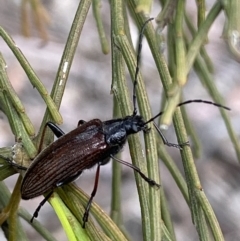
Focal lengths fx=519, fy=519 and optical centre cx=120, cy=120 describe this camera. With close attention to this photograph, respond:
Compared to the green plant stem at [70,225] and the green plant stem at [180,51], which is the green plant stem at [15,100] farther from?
the green plant stem at [180,51]

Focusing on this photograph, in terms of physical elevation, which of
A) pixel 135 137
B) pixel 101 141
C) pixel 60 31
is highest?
pixel 60 31

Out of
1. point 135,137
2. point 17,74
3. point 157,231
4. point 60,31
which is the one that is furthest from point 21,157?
point 60,31

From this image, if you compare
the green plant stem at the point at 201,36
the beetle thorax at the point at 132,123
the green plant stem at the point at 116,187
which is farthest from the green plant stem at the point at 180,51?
the green plant stem at the point at 116,187

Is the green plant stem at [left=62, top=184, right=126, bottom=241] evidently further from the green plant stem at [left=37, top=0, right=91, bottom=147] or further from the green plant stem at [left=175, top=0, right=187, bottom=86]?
the green plant stem at [left=175, top=0, right=187, bottom=86]

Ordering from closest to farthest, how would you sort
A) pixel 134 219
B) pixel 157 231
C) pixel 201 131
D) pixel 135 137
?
pixel 157 231, pixel 135 137, pixel 134 219, pixel 201 131

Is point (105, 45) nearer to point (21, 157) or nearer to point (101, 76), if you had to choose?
point (21, 157)

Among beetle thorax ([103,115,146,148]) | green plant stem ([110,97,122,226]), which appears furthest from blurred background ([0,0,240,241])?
beetle thorax ([103,115,146,148])
